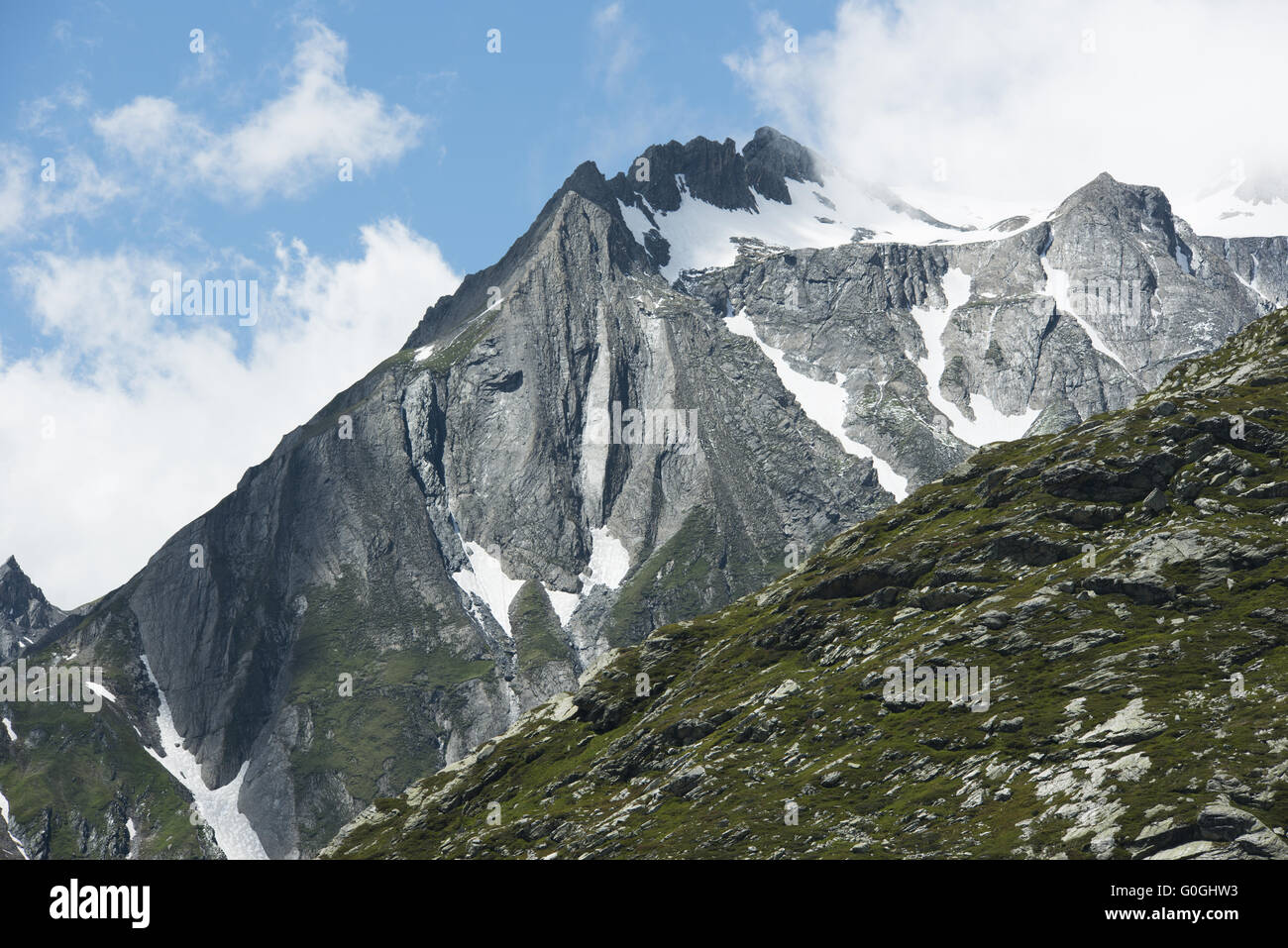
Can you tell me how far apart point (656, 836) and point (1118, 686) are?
46570mm

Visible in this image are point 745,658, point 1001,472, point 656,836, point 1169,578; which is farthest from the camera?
point 1001,472

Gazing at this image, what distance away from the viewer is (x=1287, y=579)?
4653 inches

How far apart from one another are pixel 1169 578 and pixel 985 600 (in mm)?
21864

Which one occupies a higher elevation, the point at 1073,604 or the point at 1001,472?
the point at 1001,472

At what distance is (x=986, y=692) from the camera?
393 feet

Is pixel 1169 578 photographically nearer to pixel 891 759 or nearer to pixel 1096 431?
pixel 891 759

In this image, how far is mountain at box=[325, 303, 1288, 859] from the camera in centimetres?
8919

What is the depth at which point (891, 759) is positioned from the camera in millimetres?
113938

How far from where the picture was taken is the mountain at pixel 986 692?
8919 cm
